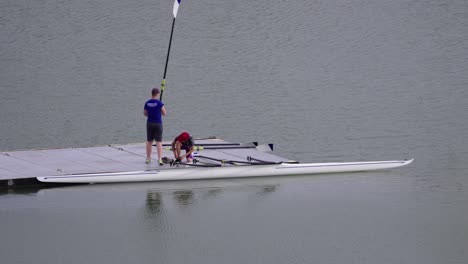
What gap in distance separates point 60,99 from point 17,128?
162 inches

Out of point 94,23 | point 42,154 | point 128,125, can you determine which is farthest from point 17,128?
point 94,23

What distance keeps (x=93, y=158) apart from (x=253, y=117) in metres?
9.91

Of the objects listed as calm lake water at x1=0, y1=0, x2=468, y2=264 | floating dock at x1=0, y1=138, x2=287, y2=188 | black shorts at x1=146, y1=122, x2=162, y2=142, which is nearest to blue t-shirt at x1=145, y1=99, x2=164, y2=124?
black shorts at x1=146, y1=122, x2=162, y2=142

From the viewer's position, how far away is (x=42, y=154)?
21047 millimetres

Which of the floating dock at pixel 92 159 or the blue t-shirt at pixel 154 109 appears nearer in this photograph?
the floating dock at pixel 92 159

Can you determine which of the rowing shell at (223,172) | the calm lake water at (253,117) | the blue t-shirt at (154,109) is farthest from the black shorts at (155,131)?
the calm lake water at (253,117)

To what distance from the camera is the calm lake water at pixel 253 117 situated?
15727 mm

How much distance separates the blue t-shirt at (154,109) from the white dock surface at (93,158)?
1.06 metres

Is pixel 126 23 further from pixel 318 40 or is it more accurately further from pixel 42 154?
pixel 42 154

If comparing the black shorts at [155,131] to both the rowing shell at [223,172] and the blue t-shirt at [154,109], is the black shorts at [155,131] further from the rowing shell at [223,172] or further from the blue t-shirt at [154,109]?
the rowing shell at [223,172]

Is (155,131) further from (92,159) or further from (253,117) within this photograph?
(253,117)

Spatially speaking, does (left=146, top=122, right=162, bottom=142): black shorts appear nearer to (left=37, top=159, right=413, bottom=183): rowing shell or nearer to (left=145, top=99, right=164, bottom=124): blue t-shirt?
(left=145, top=99, right=164, bottom=124): blue t-shirt

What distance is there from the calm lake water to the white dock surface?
28.1 inches

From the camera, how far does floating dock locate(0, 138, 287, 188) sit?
62.3 feet
